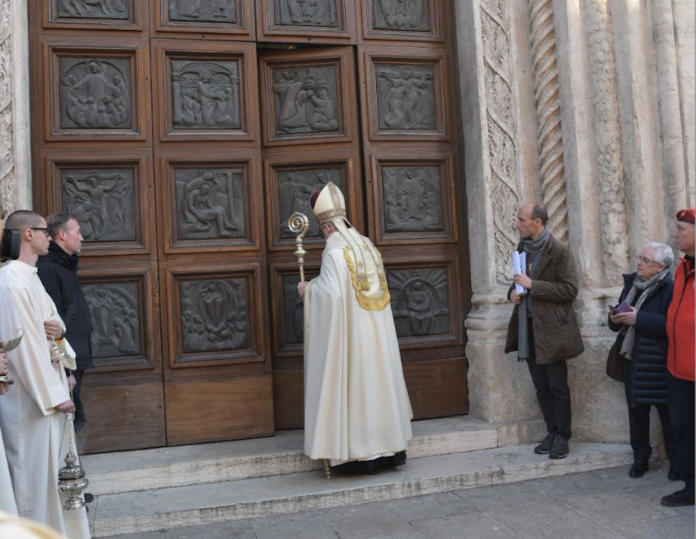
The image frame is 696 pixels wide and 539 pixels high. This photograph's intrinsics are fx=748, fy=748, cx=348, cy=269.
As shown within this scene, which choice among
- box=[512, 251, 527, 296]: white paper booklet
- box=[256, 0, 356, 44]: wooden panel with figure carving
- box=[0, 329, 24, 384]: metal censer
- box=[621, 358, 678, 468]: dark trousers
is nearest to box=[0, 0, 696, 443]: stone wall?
box=[621, 358, 678, 468]: dark trousers

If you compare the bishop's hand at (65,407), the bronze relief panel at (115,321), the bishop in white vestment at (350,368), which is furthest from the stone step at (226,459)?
the bishop's hand at (65,407)

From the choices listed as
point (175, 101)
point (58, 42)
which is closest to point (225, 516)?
point (175, 101)

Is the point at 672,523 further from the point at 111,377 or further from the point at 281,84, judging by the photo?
the point at 281,84

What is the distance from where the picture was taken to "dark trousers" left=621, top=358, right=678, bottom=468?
191 inches

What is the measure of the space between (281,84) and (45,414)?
3347 millimetres

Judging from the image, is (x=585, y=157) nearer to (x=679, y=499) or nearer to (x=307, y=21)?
(x=307, y=21)

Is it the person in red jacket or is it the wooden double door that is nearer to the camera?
the person in red jacket

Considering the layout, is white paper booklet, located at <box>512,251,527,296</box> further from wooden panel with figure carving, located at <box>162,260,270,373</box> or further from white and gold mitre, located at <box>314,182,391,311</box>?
wooden panel with figure carving, located at <box>162,260,270,373</box>

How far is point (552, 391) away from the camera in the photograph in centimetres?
513

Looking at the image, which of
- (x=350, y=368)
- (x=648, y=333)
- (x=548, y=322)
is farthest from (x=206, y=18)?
(x=648, y=333)

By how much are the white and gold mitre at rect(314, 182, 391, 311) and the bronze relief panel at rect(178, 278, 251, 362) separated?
950mm

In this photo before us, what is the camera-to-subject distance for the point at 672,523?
13.6ft

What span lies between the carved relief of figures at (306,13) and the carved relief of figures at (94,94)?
124 centimetres

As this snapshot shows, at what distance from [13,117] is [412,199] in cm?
294
